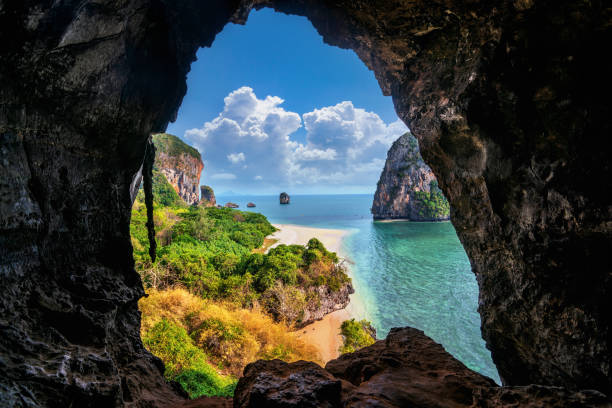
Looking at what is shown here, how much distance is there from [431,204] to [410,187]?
660cm

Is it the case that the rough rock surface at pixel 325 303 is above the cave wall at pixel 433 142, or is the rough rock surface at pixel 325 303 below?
below

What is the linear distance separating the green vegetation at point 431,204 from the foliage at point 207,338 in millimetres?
57262

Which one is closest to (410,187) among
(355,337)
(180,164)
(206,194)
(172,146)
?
(355,337)

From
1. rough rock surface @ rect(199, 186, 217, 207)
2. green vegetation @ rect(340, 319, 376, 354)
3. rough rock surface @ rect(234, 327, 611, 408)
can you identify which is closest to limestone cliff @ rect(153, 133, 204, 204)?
rough rock surface @ rect(199, 186, 217, 207)

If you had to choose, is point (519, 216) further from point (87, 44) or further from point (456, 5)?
point (87, 44)

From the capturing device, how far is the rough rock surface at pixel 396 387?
2.51 metres

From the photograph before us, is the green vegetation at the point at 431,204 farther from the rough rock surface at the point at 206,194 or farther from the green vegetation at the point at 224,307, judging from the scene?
the rough rock surface at the point at 206,194

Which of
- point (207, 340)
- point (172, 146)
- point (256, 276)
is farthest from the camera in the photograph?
point (172, 146)

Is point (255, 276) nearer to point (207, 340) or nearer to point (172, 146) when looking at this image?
point (207, 340)

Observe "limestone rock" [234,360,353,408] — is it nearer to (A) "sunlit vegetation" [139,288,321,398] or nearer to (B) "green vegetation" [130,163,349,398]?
(A) "sunlit vegetation" [139,288,321,398]

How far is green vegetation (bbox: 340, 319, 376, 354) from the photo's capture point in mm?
11070

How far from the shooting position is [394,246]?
36594 millimetres

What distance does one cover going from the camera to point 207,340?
382 inches

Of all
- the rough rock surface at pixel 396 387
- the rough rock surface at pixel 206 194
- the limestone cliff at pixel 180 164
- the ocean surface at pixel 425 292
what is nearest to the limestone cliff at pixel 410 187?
the ocean surface at pixel 425 292
